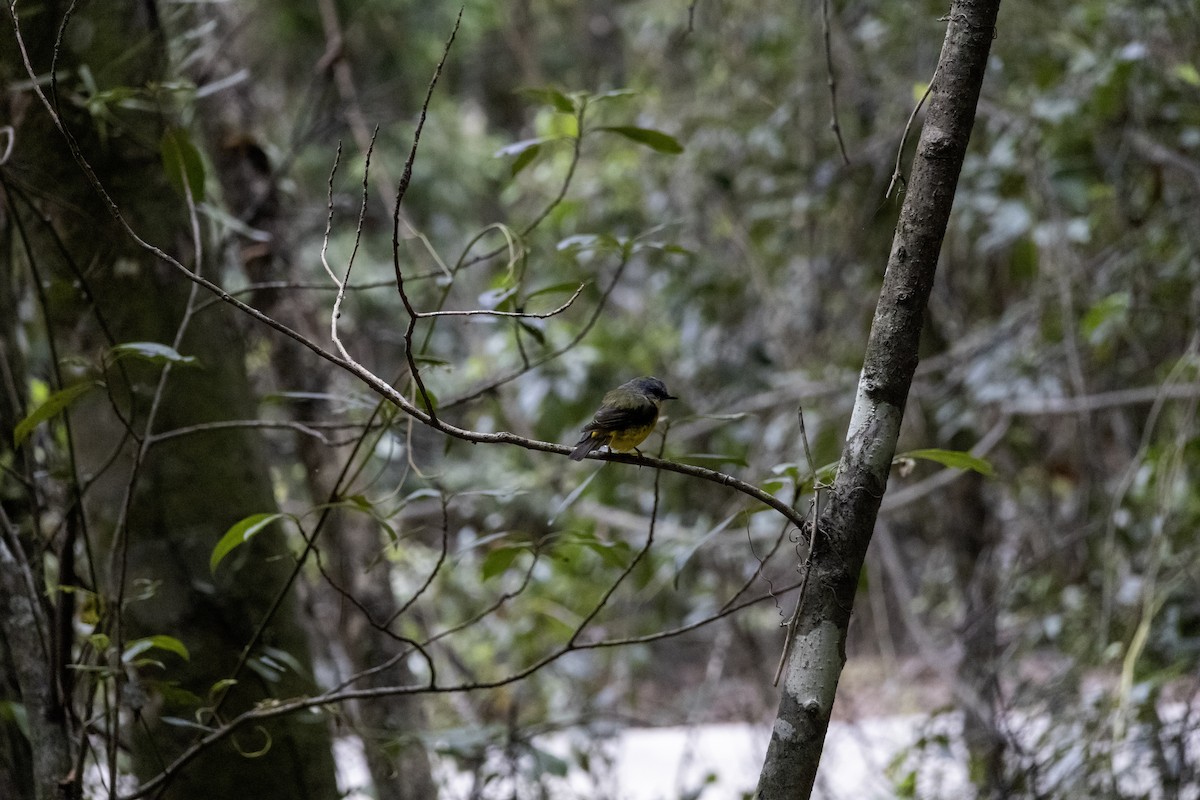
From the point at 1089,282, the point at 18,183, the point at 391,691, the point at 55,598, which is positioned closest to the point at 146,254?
the point at 18,183

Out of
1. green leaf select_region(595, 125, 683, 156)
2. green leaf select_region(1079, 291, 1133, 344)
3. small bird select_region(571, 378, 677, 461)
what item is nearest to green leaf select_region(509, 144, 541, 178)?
green leaf select_region(595, 125, 683, 156)

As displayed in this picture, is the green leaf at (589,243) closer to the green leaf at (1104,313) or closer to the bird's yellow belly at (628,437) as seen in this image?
the bird's yellow belly at (628,437)

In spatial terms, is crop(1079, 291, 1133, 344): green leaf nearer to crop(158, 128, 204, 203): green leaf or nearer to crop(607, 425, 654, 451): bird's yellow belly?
crop(607, 425, 654, 451): bird's yellow belly

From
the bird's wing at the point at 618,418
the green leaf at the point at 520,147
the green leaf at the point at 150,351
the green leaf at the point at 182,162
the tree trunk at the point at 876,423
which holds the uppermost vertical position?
the green leaf at the point at 182,162

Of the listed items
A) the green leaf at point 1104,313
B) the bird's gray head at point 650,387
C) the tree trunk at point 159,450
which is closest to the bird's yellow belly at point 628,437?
the bird's gray head at point 650,387

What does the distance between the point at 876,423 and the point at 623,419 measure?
0.90 meters

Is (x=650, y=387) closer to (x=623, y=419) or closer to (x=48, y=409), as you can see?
(x=623, y=419)

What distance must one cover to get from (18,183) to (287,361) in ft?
5.35

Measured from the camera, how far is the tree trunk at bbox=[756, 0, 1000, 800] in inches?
43.5

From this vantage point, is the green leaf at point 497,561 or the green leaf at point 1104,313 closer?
the green leaf at point 497,561

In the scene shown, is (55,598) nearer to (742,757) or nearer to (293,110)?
(742,757)

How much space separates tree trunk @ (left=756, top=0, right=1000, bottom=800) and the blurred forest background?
65mm

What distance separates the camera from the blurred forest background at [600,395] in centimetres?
171

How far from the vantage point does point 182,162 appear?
1.69 meters
